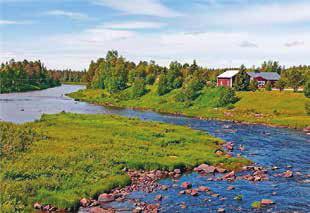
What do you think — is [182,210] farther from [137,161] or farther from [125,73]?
[125,73]

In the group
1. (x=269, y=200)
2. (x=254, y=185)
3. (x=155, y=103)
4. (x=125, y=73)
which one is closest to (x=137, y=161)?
(x=254, y=185)

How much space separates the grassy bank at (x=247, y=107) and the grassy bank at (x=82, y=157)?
29.4m

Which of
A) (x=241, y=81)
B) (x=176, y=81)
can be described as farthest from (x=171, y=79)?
(x=241, y=81)

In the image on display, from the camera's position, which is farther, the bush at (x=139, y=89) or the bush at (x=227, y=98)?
the bush at (x=139, y=89)

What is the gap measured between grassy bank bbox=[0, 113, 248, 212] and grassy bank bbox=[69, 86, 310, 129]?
96.4 ft

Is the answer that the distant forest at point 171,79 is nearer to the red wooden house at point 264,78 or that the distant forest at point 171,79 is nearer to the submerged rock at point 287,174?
the red wooden house at point 264,78

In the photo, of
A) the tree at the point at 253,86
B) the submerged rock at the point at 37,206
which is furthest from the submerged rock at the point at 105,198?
the tree at the point at 253,86

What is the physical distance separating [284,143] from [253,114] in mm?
38240

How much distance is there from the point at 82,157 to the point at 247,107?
7097cm

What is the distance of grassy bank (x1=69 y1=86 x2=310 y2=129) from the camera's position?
93062mm

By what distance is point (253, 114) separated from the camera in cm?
10106

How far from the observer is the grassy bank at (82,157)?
113 feet

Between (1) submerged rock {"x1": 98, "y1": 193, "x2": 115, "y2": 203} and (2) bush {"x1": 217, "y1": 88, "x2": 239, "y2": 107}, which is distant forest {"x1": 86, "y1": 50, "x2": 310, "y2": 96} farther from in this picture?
(1) submerged rock {"x1": 98, "y1": 193, "x2": 115, "y2": 203}

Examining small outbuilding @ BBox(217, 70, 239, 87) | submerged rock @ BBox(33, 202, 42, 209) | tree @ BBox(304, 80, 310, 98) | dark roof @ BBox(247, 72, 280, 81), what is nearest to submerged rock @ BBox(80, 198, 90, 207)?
submerged rock @ BBox(33, 202, 42, 209)
